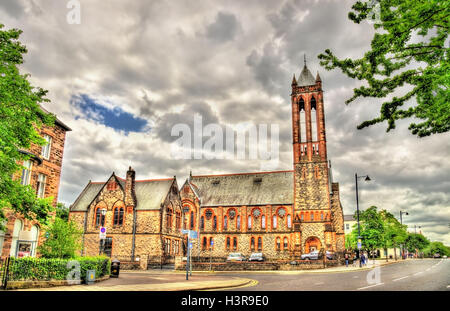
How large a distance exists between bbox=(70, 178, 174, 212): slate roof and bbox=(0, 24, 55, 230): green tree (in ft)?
101

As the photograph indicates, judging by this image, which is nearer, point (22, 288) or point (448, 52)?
point (448, 52)

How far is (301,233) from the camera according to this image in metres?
51.3

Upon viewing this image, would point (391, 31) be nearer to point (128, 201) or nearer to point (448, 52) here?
point (448, 52)

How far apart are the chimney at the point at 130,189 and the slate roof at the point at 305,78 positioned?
31.7 meters

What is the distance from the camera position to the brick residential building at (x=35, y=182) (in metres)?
24.4

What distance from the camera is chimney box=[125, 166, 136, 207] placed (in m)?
47.4

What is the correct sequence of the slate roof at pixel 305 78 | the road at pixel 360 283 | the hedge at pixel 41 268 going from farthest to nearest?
1. the slate roof at pixel 305 78
2. the road at pixel 360 283
3. the hedge at pixel 41 268

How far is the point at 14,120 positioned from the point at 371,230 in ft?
181

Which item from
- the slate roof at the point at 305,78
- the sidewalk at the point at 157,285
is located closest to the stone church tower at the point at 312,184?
the slate roof at the point at 305,78

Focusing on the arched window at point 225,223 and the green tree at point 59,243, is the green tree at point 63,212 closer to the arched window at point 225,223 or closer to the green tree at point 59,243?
the arched window at point 225,223

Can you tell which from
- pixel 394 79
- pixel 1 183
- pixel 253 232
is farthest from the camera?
pixel 253 232
